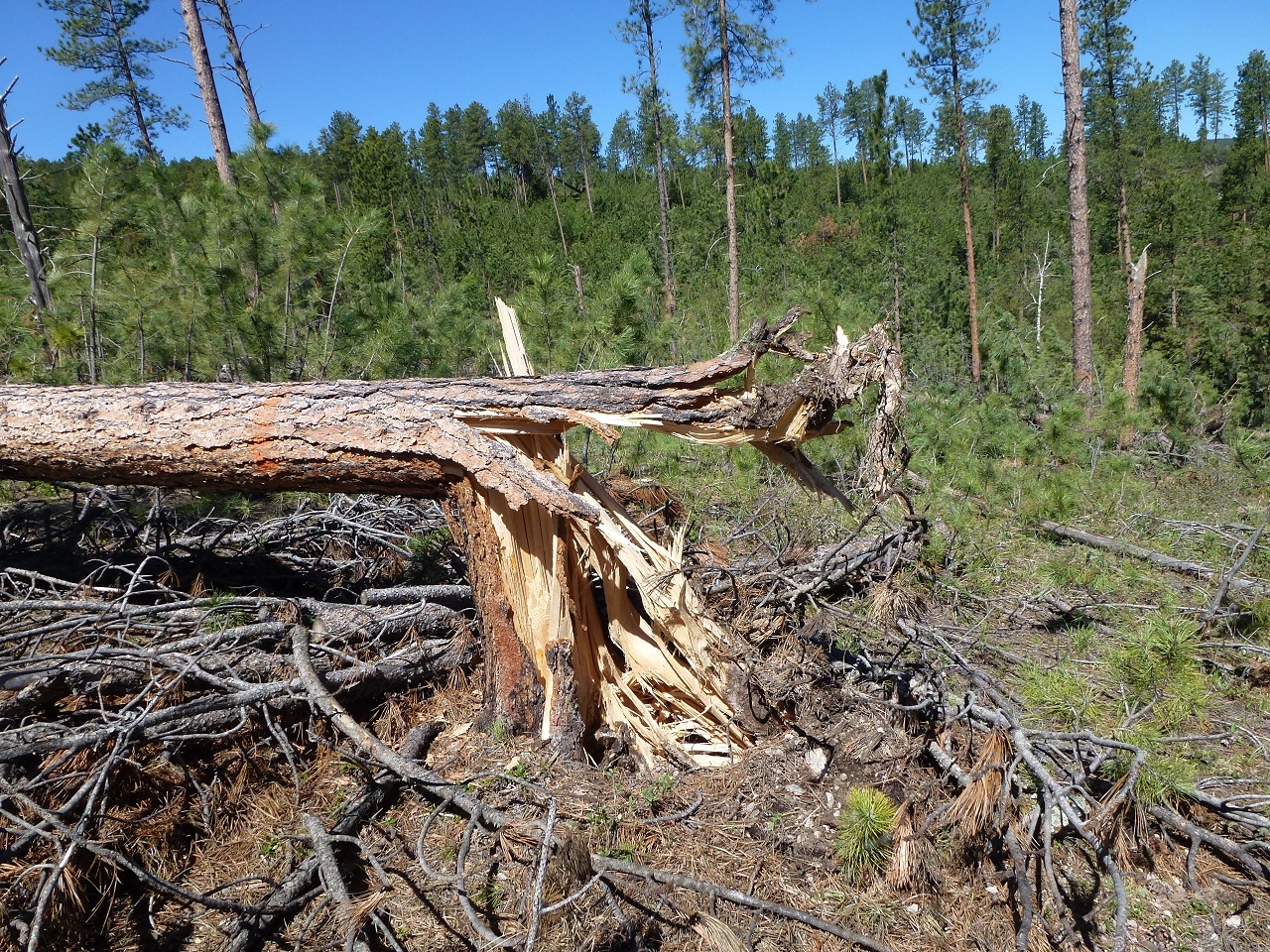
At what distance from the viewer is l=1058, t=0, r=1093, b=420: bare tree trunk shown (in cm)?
895

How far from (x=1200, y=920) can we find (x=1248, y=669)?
192 centimetres

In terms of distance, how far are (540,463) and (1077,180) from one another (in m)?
9.59

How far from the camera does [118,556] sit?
3.64 meters

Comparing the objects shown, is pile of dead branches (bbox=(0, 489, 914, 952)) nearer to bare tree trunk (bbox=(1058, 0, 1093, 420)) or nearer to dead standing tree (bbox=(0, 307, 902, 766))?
dead standing tree (bbox=(0, 307, 902, 766))

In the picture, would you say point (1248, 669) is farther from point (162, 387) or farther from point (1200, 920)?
point (162, 387)

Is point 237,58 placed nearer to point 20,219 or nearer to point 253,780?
point 20,219

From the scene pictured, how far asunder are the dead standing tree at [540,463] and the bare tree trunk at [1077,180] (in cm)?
815

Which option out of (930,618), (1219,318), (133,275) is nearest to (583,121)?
(1219,318)

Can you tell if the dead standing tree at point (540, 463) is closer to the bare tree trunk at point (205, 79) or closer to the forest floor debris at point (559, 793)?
the forest floor debris at point (559, 793)

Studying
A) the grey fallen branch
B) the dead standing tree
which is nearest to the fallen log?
the dead standing tree

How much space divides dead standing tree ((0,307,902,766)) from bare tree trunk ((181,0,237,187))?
8.24 metres

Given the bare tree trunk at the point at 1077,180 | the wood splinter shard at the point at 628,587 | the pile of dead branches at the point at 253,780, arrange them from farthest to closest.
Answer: the bare tree trunk at the point at 1077,180 → the wood splinter shard at the point at 628,587 → the pile of dead branches at the point at 253,780

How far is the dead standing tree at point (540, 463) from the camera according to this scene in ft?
8.23

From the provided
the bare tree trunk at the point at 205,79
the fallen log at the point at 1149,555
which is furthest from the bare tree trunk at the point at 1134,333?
the bare tree trunk at the point at 205,79
